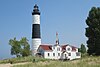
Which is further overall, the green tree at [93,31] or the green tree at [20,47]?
the green tree at [20,47]

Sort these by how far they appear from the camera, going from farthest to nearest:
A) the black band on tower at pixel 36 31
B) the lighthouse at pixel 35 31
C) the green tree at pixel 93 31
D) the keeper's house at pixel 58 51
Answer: the keeper's house at pixel 58 51 < the lighthouse at pixel 35 31 < the black band on tower at pixel 36 31 < the green tree at pixel 93 31

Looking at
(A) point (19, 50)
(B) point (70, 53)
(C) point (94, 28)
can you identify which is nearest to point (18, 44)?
(A) point (19, 50)

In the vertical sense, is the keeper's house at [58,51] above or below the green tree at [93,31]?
below

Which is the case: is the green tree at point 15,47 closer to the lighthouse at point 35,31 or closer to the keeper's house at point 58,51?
the lighthouse at point 35,31

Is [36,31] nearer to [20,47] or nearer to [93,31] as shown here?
[20,47]

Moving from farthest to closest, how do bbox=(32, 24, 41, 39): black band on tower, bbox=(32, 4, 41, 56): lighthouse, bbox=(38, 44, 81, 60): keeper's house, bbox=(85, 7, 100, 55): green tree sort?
1. bbox=(38, 44, 81, 60): keeper's house
2. bbox=(32, 4, 41, 56): lighthouse
3. bbox=(32, 24, 41, 39): black band on tower
4. bbox=(85, 7, 100, 55): green tree

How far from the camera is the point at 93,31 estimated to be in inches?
1928

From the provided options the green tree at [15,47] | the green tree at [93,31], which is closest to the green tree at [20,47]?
the green tree at [15,47]

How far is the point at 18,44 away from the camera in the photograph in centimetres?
6238

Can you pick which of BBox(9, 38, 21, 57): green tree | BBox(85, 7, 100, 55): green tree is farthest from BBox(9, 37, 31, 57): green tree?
BBox(85, 7, 100, 55): green tree

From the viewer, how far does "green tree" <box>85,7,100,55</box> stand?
4766 centimetres

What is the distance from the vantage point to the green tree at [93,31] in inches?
1876

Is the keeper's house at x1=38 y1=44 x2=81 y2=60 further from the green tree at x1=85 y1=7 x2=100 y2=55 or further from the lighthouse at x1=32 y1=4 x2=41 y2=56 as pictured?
the green tree at x1=85 y1=7 x2=100 y2=55

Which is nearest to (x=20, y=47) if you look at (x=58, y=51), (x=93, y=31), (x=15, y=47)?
(x=15, y=47)
